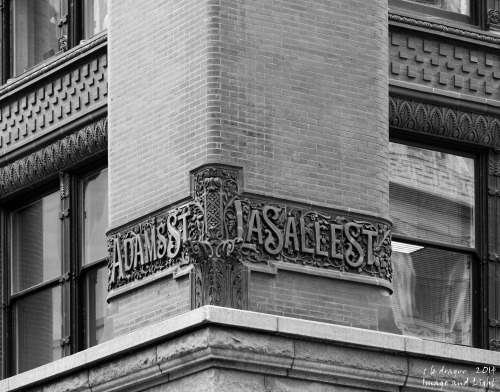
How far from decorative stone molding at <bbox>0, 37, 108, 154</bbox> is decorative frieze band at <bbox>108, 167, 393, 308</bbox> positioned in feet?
11.8

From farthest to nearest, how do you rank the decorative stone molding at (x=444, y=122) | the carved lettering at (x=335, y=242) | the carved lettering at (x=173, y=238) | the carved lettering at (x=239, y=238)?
the decorative stone molding at (x=444, y=122)
the carved lettering at (x=335, y=242)
the carved lettering at (x=173, y=238)
the carved lettering at (x=239, y=238)

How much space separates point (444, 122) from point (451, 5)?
1721 mm

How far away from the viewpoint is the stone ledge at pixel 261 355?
19.1 metres

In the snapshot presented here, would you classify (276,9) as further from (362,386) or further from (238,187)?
(362,386)

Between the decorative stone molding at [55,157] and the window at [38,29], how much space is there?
1502mm

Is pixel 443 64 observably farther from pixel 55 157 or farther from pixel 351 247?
pixel 55 157

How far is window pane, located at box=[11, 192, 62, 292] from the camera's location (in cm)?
2527

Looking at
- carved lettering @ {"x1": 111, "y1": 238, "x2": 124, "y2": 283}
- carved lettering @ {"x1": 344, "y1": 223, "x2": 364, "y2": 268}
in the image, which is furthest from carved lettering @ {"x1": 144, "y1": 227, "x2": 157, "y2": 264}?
carved lettering @ {"x1": 344, "y1": 223, "x2": 364, "y2": 268}

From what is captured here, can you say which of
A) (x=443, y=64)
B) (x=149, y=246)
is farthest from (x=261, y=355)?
(x=443, y=64)

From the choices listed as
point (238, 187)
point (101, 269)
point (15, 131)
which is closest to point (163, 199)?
point (238, 187)

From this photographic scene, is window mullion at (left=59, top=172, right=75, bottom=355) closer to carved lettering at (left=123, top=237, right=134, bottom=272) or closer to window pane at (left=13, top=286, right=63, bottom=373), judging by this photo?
window pane at (left=13, top=286, right=63, bottom=373)

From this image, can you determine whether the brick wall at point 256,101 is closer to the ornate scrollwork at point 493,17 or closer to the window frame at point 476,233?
the window frame at point 476,233

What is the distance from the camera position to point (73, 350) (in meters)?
24.1

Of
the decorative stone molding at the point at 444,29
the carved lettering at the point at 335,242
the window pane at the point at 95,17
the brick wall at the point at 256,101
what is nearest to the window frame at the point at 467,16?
the decorative stone molding at the point at 444,29
